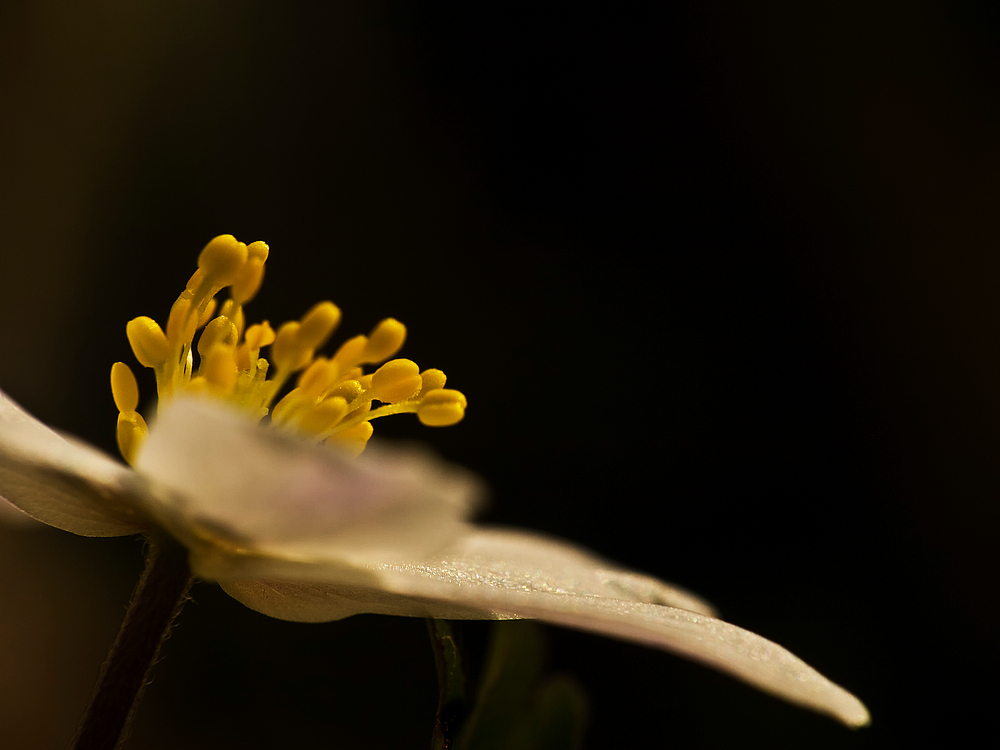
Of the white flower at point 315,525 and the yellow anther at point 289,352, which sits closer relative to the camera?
the white flower at point 315,525

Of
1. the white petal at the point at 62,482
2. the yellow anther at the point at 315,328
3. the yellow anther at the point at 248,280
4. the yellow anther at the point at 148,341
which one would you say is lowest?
the white petal at the point at 62,482

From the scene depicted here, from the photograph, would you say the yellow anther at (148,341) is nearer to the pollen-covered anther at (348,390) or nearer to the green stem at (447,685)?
the pollen-covered anther at (348,390)

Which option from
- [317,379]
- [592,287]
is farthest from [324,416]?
[592,287]

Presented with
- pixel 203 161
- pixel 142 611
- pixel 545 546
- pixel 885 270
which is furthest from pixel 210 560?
pixel 885 270

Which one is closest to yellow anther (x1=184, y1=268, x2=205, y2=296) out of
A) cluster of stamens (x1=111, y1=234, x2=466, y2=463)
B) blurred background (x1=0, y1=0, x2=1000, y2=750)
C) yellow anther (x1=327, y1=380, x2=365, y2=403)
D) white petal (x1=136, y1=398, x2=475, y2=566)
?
cluster of stamens (x1=111, y1=234, x2=466, y2=463)

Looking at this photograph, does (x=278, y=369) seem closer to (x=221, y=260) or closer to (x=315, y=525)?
(x=221, y=260)

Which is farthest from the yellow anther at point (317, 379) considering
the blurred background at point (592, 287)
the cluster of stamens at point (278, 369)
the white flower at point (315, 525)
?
the blurred background at point (592, 287)

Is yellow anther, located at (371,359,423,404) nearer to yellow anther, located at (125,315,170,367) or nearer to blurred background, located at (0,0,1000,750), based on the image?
yellow anther, located at (125,315,170,367)
